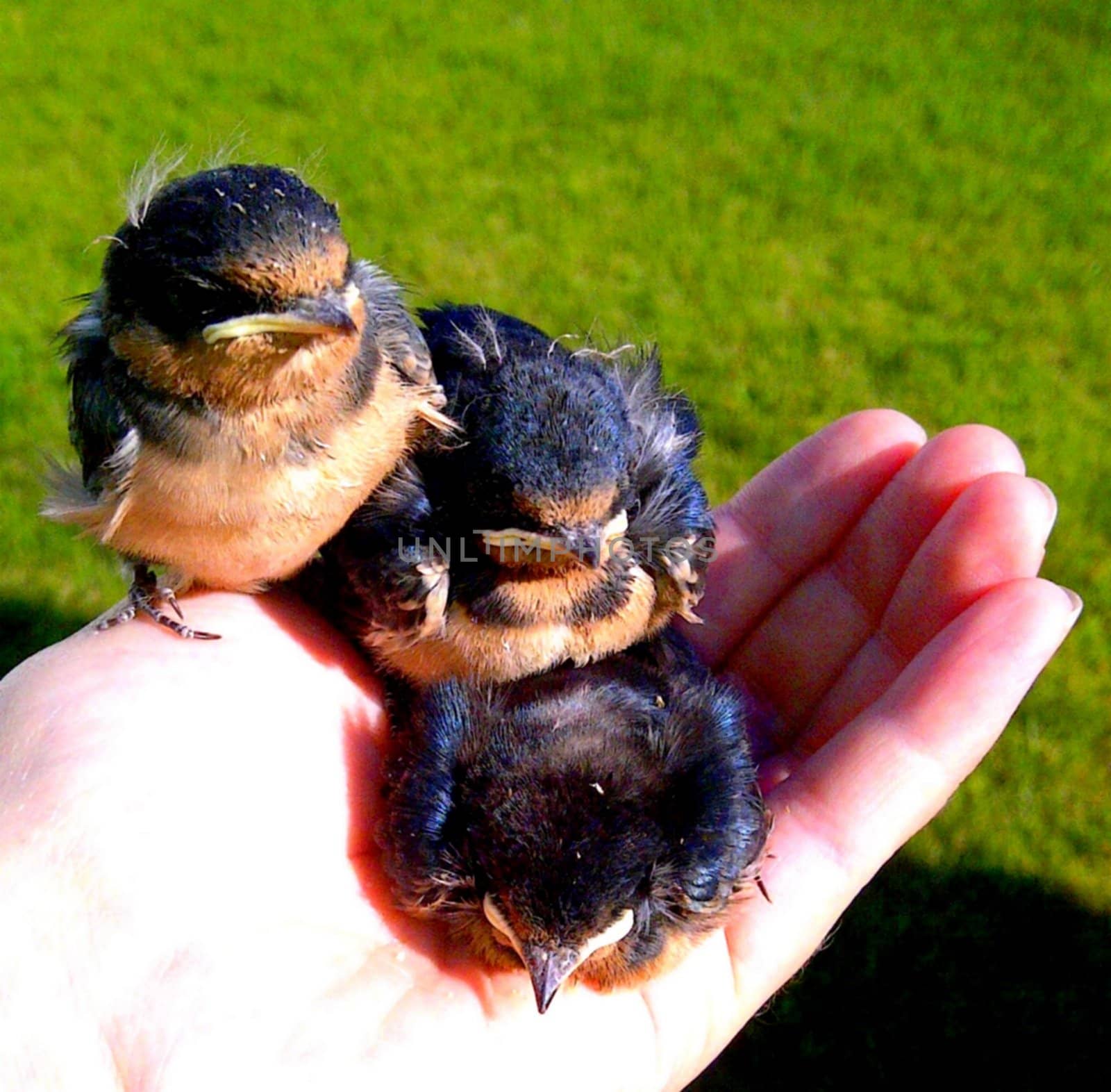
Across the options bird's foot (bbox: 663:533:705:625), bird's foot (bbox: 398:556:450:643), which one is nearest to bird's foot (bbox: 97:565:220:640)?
bird's foot (bbox: 398:556:450:643)

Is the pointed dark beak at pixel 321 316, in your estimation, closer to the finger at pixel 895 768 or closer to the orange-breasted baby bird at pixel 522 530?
the orange-breasted baby bird at pixel 522 530

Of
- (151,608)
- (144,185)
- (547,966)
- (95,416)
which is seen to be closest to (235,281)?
(95,416)

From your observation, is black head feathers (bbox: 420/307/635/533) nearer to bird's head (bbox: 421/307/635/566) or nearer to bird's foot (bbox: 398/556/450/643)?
bird's head (bbox: 421/307/635/566)

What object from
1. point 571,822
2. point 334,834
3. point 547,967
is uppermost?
point 571,822

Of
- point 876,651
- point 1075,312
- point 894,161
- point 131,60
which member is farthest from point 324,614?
point 131,60

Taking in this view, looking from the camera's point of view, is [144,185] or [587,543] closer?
[587,543]

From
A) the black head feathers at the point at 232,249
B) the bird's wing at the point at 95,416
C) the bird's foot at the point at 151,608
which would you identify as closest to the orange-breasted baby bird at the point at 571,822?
the bird's foot at the point at 151,608

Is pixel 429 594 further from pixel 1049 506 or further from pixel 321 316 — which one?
pixel 1049 506
